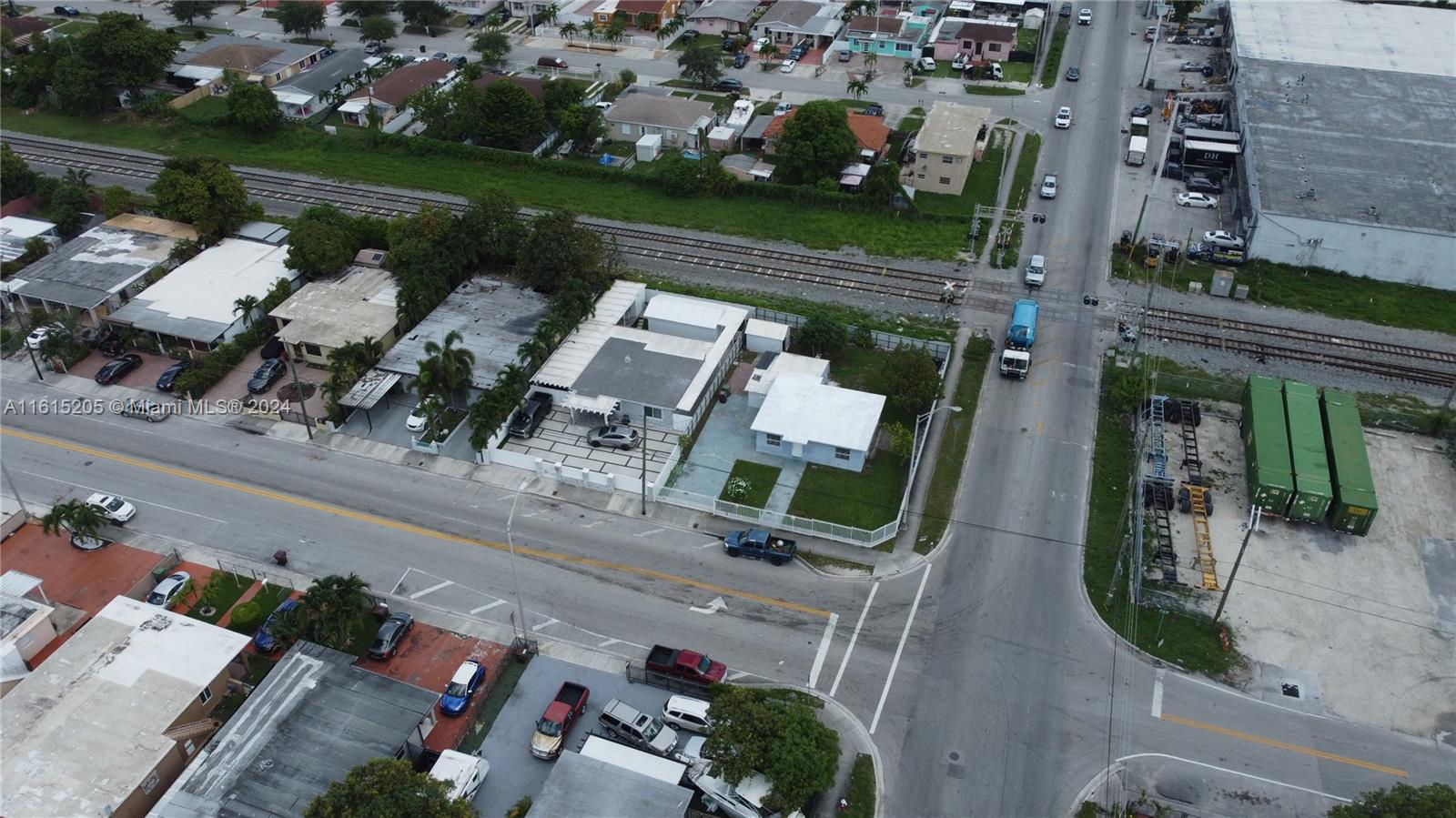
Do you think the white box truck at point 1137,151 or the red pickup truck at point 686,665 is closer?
the red pickup truck at point 686,665

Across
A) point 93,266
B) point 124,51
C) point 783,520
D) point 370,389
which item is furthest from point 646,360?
point 124,51

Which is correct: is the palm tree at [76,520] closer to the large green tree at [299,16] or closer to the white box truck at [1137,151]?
the white box truck at [1137,151]

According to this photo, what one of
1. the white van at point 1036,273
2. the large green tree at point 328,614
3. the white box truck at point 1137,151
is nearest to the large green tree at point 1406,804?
the large green tree at point 328,614

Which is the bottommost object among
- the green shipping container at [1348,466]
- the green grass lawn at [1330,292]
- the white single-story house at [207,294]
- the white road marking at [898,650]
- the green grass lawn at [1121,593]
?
the green grass lawn at [1330,292]

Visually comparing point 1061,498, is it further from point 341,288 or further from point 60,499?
point 60,499

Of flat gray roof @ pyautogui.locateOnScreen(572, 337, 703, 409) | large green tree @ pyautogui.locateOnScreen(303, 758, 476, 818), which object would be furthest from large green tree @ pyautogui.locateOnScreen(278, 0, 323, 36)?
large green tree @ pyautogui.locateOnScreen(303, 758, 476, 818)

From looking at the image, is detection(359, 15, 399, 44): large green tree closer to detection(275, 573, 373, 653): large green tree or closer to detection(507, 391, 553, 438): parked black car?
detection(507, 391, 553, 438): parked black car
